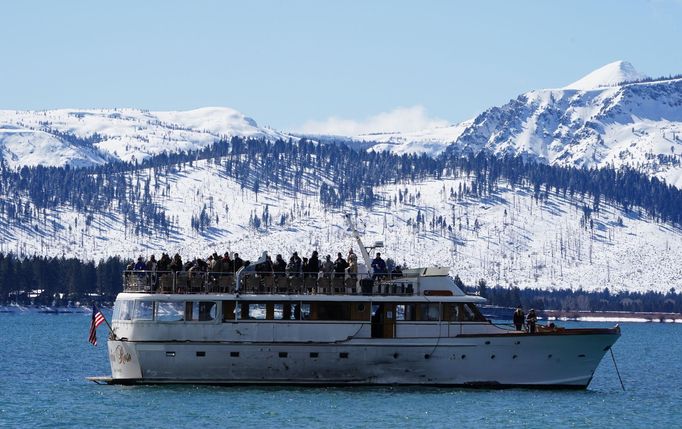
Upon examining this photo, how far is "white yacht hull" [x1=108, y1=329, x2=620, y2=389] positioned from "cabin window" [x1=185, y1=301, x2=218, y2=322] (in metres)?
1.10

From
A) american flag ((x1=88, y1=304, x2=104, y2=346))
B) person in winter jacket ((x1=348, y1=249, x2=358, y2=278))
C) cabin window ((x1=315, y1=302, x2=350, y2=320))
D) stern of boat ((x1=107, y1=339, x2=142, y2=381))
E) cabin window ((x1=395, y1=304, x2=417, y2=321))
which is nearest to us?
stern of boat ((x1=107, y1=339, x2=142, y2=381))

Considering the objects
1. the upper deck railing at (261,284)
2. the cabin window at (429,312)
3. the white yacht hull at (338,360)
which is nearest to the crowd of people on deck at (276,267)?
the upper deck railing at (261,284)

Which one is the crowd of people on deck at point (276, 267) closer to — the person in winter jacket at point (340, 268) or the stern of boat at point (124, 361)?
the person in winter jacket at point (340, 268)

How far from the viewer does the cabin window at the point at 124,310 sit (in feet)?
184

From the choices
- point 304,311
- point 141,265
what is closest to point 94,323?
point 141,265

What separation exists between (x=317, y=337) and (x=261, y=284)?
298 centimetres

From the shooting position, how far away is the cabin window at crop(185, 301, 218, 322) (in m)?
56.2

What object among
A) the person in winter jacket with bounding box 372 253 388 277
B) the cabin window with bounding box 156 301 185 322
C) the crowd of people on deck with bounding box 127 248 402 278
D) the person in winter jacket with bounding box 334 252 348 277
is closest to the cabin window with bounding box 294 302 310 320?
the crowd of people on deck with bounding box 127 248 402 278

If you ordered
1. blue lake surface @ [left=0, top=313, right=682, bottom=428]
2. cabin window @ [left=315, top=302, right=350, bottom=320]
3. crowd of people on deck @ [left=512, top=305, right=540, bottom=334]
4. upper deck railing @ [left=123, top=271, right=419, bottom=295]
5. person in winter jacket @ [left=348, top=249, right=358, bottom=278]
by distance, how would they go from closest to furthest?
blue lake surface @ [left=0, top=313, right=682, bottom=428] → cabin window @ [left=315, top=302, right=350, bottom=320] → upper deck railing @ [left=123, top=271, right=419, bottom=295] → crowd of people on deck @ [left=512, top=305, right=540, bottom=334] → person in winter jacket @ [left=348, top=249, right=358, bottom=278]

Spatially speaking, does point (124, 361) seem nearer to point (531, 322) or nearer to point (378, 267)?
point (378, 267)

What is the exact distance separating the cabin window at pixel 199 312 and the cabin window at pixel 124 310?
2089 millimetres

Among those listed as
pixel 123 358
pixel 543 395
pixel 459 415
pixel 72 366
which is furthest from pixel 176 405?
pixel 72 366

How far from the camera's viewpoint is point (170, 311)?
56.2 m

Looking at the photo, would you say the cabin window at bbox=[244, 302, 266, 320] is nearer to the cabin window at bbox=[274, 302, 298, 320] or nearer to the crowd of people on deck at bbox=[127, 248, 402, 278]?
the cabin window at bbox=[274, 302, 298, 320]
